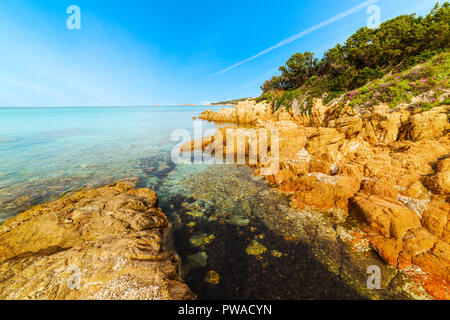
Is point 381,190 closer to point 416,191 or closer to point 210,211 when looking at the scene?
point 416,191

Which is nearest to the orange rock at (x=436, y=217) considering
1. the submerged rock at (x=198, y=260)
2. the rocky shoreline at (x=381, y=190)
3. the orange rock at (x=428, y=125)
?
the rocky shoreline at (x=381, y=190)

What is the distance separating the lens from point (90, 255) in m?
5.16

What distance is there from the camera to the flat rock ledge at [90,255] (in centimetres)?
431

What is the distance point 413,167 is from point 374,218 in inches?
182

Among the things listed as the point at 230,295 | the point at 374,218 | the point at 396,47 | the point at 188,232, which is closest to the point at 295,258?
the point at 230,295

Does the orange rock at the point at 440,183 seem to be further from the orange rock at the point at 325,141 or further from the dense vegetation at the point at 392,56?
the dense vegetation at the point at 392,56

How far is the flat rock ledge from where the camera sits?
14.1ft

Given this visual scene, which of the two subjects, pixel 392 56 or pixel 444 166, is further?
pixel 392 56

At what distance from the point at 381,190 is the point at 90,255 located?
41.9 feet

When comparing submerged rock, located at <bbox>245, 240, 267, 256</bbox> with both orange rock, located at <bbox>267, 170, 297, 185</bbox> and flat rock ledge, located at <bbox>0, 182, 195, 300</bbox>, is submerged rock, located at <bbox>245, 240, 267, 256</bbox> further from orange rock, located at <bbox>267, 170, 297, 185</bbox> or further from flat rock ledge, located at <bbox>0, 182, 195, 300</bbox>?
orange rock, located at <bbox>267, 170, 297, 185</bbox>

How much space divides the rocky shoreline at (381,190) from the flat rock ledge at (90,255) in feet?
20.7

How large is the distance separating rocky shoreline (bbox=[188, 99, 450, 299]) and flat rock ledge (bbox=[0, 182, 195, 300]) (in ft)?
20.7

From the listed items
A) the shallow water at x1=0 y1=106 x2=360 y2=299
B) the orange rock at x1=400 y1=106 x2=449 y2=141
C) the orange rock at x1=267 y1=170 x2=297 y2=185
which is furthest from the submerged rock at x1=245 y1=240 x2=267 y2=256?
the orange rock at x1=400 y1=106 x2=449 y2=141

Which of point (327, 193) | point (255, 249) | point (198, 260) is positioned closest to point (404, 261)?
point (327, 193)
